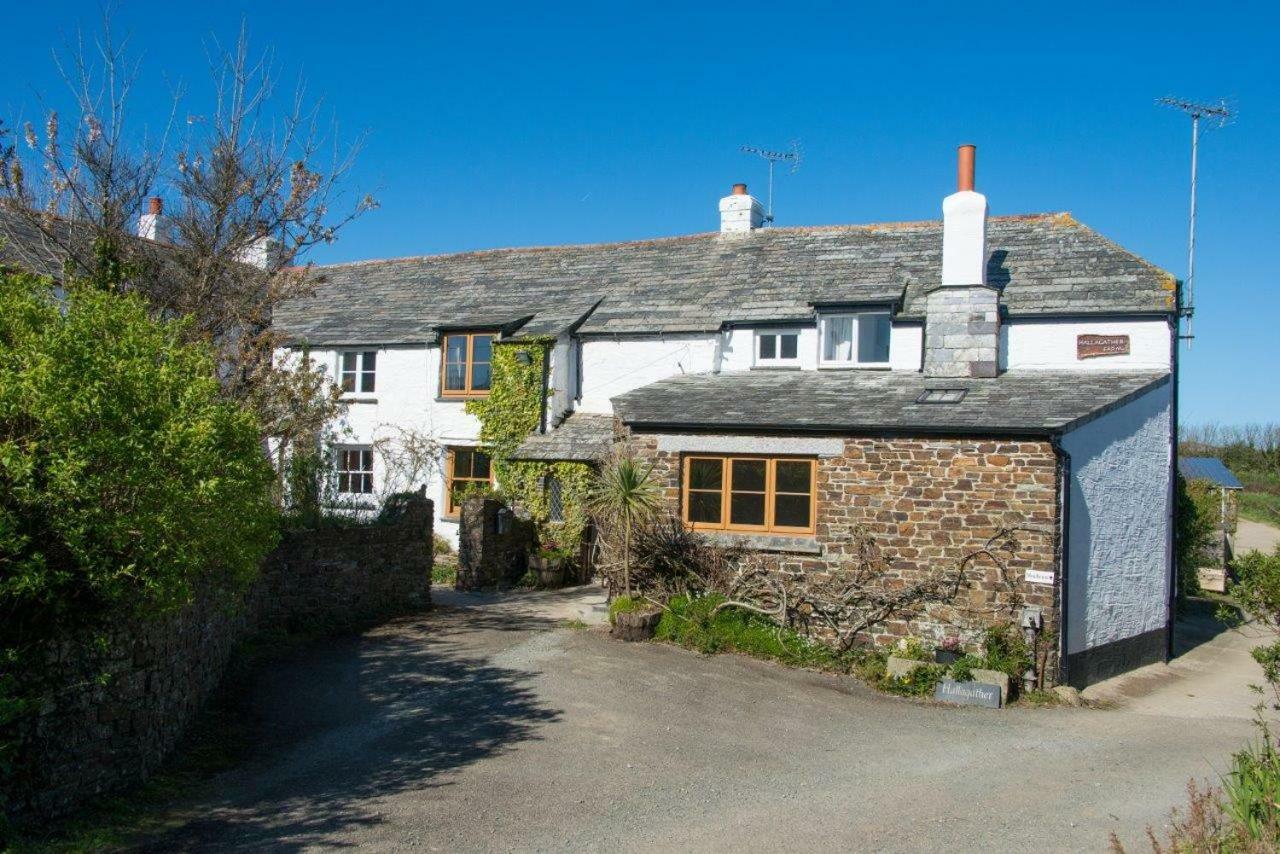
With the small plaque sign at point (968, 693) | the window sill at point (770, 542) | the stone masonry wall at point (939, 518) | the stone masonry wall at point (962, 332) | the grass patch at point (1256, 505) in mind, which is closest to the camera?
the small plaque sign at point (968, 693)

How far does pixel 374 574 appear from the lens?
1528 centimetres

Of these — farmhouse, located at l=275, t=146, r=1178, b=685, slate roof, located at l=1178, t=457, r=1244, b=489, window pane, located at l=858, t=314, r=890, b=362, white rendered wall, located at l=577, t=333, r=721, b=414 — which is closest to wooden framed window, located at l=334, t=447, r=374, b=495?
farmhouse, located at l=275, t=146, r=1178, b=685

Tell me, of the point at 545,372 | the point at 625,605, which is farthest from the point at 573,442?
the point at 625,605

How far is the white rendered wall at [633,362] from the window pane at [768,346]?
35.9 inches

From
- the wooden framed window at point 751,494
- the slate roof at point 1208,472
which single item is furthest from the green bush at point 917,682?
the slate roof at point 1208,472

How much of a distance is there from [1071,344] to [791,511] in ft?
20.4

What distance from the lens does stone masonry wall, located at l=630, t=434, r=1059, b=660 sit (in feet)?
43.5

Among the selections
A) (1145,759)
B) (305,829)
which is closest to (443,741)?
(305,829)

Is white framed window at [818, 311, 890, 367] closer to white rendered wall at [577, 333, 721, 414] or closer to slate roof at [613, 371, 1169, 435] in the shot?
slate roof at [613, 371, 1169, 435]

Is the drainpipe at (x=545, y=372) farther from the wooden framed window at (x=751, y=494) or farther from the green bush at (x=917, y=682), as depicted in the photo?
the green bush at (x=917, y=682)

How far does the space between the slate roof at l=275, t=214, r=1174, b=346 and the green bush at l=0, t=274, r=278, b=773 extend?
8.73 metres

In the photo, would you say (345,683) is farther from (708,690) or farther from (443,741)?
(708,690)

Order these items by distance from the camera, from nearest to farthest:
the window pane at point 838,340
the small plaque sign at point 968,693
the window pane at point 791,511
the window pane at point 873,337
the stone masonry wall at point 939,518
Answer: the small plaque sign at point 968,693 < the stone masonry wall at point 939,518 < the window pane at point 791,511 < the window pane at point 873,337 < the window pane at point 838,340

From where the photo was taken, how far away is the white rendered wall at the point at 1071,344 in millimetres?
16703
